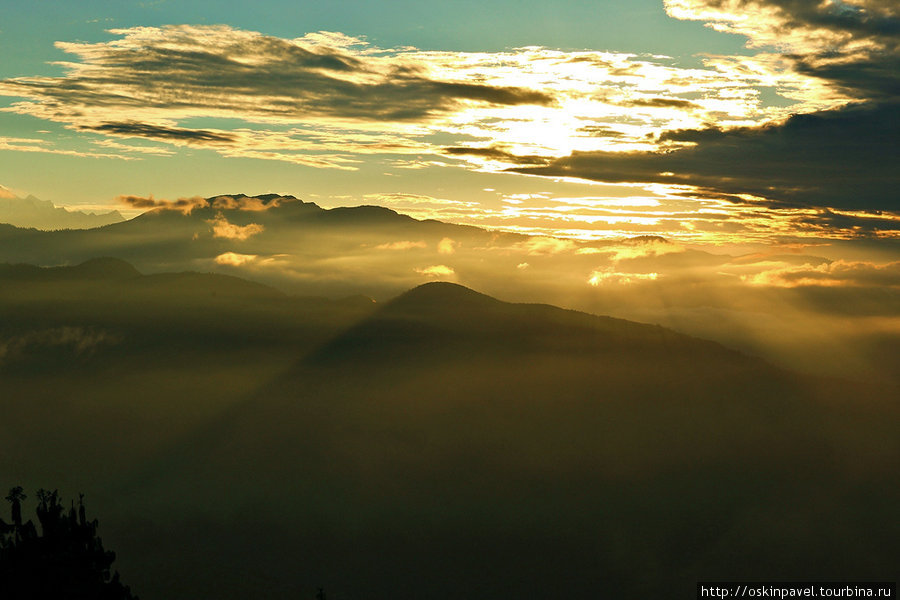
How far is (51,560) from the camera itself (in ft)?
168

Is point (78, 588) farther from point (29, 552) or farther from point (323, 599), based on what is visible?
point (323, 599)

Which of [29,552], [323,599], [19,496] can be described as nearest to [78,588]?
[29,552]

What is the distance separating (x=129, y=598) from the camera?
55.3m

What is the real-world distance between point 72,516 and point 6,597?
6416mm

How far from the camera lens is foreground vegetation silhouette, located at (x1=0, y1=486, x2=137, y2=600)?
50.6 metres

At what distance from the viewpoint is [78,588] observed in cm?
5181

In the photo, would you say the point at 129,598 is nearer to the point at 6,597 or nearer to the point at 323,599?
the point at 6,597

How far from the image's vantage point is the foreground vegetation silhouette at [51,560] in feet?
166

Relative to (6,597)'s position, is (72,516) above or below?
above

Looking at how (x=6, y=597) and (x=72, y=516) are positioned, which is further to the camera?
(x=72, y=516)

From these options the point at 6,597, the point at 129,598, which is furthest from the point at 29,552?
the point at 129,598

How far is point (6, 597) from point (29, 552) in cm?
297

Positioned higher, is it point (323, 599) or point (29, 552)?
point (29, 552)

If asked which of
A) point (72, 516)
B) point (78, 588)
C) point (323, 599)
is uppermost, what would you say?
point (72, 516)
